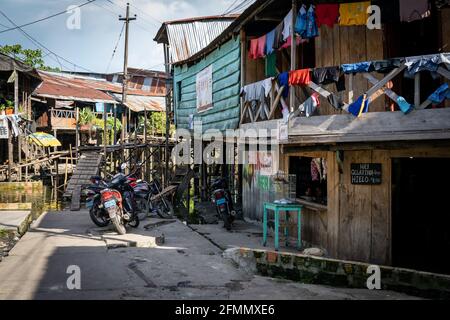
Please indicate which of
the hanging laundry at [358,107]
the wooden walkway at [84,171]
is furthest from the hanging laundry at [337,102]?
the wooden walkway at [84,171]

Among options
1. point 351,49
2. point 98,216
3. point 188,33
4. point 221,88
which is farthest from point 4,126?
point 351,49

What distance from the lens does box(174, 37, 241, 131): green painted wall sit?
12875 mm

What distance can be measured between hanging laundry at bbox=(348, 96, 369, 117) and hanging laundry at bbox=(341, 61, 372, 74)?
1.53 feet

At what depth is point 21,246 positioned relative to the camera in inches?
340

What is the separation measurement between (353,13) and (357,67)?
44.8 inches

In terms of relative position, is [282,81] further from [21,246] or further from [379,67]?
[21,246]

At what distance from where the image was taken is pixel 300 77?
7.97 metres

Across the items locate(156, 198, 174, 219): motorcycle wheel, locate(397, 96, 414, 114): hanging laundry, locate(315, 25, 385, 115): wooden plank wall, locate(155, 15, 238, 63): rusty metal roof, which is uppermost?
locate(155, 15, 238, 63): rusty metal roof

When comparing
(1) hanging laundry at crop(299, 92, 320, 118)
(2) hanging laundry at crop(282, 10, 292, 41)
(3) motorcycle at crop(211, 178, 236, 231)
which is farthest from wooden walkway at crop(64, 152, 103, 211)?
(1) hanging laundry at crop(299, 92, 320, 118)

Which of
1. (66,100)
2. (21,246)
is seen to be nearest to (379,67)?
(21,246)

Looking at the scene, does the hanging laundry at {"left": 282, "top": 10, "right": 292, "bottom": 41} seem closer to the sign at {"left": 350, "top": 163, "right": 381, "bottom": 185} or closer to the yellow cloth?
the yellow cloth

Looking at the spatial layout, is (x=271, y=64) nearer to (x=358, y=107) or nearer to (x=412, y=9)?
A: (x=412, y=9)

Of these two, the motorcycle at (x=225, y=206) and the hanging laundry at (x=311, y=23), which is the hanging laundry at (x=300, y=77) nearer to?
the hanging laundry at (x=311, y=23)
